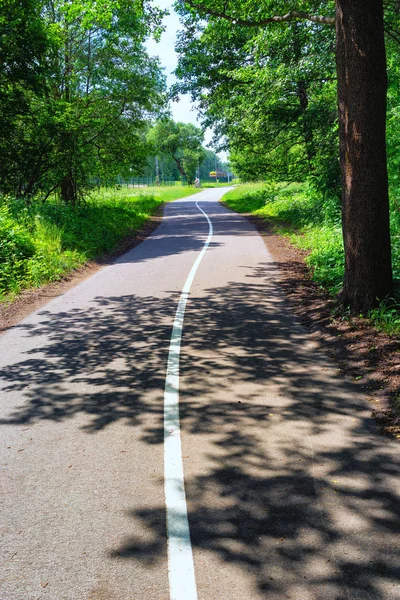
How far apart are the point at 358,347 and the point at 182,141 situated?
109m

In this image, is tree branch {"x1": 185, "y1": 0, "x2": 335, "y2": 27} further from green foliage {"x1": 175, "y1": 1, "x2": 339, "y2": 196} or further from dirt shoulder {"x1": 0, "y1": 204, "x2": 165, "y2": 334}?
dirt shoulder {"x1": 0, "y1": 204, "x2": 165, "y2": 334}

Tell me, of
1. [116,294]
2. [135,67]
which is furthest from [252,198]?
[116,294]

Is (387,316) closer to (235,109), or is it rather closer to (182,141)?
(235,109)

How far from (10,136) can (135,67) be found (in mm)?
8654

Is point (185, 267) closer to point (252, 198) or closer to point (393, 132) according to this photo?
point (393, 132)

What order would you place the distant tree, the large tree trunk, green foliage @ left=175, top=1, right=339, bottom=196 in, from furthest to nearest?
the distant tree → green foliage @ left=175, top=1, right=339, bottom=196 → the large tree trunk

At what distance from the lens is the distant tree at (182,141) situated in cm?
10888

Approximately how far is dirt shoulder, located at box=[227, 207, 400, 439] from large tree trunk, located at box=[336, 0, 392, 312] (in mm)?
586

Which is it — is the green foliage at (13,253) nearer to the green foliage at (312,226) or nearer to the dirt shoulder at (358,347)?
the dirt shoulder at (358,347)

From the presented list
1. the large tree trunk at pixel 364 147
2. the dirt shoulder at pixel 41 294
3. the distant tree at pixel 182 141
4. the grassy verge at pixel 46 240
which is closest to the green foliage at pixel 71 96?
the grassy verge at pixel 46 240

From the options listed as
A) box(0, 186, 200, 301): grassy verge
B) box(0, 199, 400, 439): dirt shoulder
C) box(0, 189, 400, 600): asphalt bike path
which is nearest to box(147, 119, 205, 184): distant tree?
box(0, 186, 200, 301): grassy verge

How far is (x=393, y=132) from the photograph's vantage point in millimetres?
13109

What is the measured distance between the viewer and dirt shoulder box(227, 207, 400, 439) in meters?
5.24

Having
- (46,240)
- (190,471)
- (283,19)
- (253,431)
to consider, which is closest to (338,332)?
(253,431)
